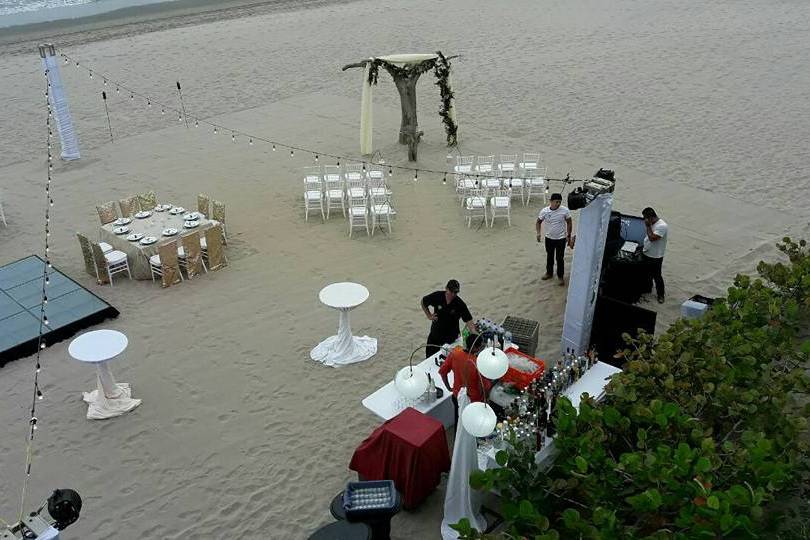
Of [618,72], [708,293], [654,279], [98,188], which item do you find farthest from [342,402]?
[618,72]

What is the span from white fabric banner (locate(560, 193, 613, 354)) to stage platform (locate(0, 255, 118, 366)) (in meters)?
6.54

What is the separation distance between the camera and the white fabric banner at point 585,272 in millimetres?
7961

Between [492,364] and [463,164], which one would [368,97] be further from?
[492,364]

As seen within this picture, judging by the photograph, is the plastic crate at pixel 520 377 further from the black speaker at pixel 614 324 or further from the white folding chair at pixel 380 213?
the white folding chair at pixel 380 213

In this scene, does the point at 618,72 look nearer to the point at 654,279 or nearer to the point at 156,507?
the point at 654,279

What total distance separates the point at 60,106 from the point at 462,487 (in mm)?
13687

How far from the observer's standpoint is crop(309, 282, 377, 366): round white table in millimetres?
8586

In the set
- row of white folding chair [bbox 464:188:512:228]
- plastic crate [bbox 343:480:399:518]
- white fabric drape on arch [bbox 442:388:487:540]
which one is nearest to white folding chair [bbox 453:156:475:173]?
row of white folding chair [bbox 464:188:512:228]

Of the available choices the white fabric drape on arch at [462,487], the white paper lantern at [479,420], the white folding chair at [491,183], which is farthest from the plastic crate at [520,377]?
the white folding chair at [491,183]

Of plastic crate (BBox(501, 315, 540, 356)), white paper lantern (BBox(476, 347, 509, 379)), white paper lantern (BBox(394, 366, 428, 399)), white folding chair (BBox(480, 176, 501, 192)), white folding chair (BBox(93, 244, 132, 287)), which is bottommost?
white folding chair (BBox(93, 244, 132, 287))

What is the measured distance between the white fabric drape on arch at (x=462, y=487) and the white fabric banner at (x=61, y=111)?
1288cm

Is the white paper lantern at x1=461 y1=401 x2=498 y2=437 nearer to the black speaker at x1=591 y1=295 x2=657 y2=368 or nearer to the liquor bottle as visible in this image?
the liquor bottle

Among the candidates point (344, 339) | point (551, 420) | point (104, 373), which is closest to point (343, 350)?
point (344, 339)

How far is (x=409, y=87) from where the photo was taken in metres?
15.1
